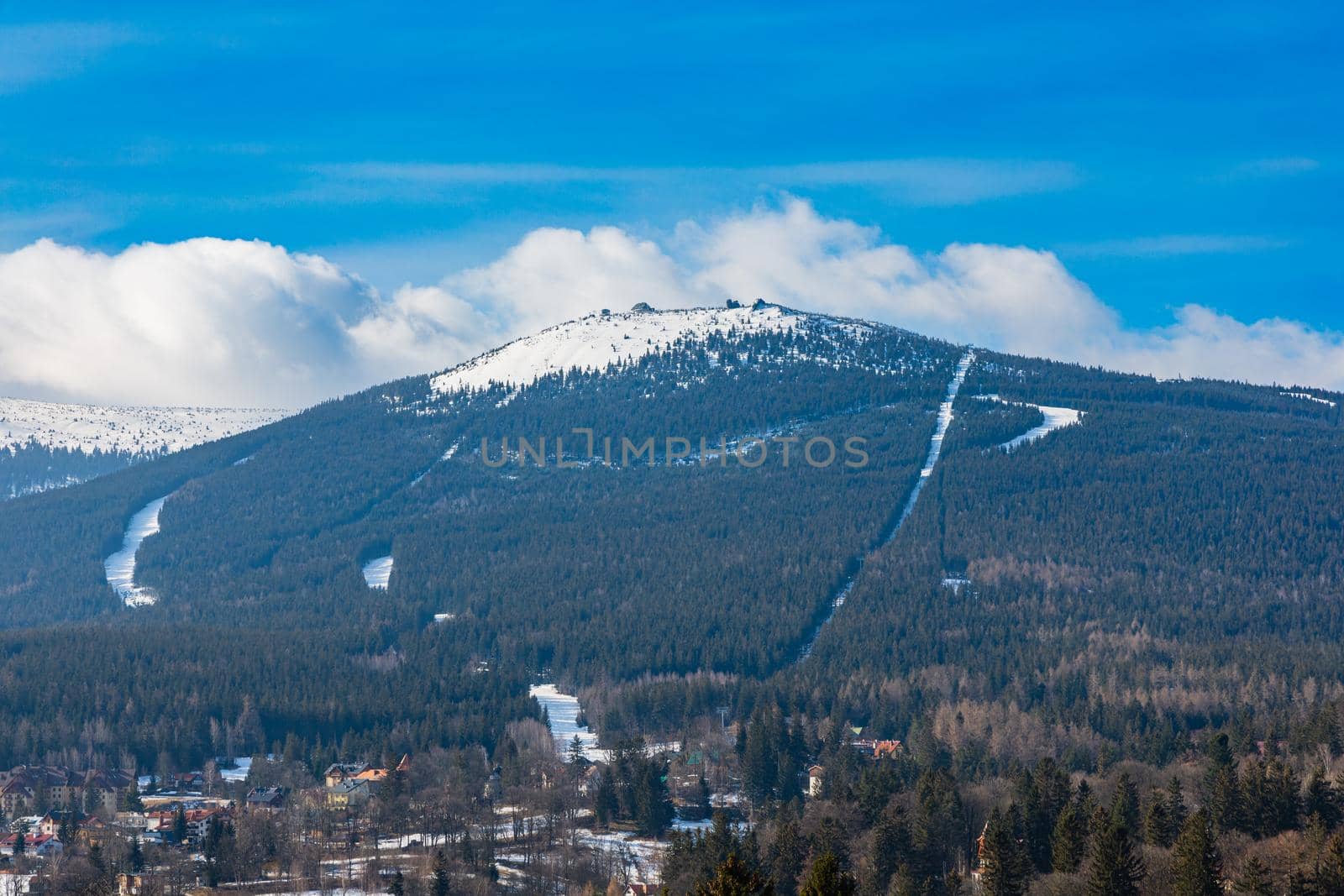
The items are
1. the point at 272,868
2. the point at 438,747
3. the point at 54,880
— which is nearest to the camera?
the point at 54,880

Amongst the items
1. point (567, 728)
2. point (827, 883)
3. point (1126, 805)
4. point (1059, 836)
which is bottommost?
point (1059, 836)

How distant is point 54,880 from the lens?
110 metres

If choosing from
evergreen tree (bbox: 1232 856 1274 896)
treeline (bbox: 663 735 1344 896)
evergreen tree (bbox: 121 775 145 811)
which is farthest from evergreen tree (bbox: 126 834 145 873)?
evergreen tree (bbox: 1232 856 1274 896)

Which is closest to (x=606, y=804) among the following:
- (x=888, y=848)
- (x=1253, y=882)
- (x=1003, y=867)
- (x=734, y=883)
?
(x=888, y=848)

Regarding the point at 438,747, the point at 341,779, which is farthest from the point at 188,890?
the point at 438,747

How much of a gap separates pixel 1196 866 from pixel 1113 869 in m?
5.00

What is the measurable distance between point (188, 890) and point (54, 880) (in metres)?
7.98

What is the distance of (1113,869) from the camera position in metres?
82.2

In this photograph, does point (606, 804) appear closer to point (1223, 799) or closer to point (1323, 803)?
point (1223, 799)

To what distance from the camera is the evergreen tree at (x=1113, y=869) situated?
82188 millimetres

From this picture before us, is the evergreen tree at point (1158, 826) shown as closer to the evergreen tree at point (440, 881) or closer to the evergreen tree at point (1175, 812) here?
the evergreen tree at point (1175, 812)

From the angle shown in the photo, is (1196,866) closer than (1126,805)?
Yes

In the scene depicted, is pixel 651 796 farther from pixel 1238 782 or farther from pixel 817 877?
pixel 817 877

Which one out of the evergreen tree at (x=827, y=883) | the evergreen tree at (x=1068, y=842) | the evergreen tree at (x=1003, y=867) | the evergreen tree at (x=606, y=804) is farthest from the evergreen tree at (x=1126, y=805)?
the evergreen tree at (x=606, y=804)
